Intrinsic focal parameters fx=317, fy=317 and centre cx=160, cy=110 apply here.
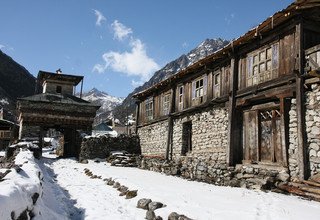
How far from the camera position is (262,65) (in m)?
13.4

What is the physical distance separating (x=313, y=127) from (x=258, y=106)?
10.4ft

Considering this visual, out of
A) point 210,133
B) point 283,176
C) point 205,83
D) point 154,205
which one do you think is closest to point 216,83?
point 205,83

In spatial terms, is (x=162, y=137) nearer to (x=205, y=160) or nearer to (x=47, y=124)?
(x=205, y=160)

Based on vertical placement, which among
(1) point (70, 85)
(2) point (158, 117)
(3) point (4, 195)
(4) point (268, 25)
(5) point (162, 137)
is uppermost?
(1) point (70, 85)

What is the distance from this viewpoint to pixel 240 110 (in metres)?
14.6

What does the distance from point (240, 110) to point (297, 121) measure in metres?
3.78

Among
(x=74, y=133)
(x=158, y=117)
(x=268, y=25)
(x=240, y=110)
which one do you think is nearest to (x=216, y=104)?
(x=240, y=110)

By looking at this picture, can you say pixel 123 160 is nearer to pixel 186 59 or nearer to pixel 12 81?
pixel 12 81

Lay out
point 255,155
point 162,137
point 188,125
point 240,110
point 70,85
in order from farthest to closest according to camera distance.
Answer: point 70,85 → point 162,137 → point 188,125 → point 240,110 → point 255,155

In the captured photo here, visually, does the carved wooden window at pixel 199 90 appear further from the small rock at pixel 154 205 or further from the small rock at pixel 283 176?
the small rock at pixel 154 205

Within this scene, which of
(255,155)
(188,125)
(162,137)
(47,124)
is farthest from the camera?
(47,124)

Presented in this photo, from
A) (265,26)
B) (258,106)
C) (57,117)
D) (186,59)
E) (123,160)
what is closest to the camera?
(265,26)

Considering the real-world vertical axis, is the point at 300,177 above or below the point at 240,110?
below

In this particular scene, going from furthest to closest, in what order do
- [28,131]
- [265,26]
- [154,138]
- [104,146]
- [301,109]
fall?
[28,131] < [104,146] < [154,138] < [265,26] < [301,109]
